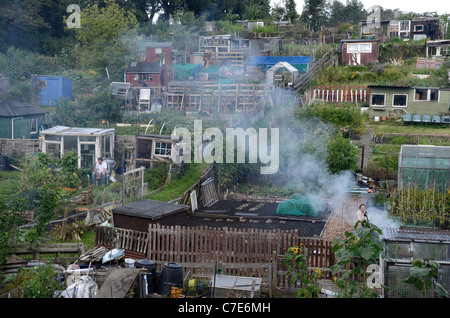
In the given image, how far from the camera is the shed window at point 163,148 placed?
2092cm

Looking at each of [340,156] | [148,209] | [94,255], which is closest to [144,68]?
[340,156]

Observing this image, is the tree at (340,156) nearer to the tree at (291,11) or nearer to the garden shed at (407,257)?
the garden shed at (407,257)

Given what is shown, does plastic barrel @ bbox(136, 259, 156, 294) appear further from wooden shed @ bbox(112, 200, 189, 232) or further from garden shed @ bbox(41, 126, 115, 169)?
garden shed @ bbox(41, 126, 115, 169)

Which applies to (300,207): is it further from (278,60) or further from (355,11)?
(355,11)

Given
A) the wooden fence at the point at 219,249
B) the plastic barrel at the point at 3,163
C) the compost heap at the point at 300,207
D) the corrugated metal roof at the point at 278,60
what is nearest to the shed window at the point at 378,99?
the corrugated metal roof at the point at 278,60

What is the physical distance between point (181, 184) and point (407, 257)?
11.7 meters

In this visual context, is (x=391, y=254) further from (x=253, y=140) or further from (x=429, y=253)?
(x=253, y=140)

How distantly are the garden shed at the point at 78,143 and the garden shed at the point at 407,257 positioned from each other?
14435mm

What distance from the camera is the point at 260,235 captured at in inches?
443

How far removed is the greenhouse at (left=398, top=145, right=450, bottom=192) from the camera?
1680 centimetres

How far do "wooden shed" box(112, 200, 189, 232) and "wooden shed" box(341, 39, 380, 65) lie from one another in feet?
99.8

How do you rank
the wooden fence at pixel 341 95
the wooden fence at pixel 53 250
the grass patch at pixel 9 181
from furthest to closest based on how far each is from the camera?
the wooden fence at pixel 341 95, the grass patch at pixel 9 181, the wooden fence at pixel 53 250
